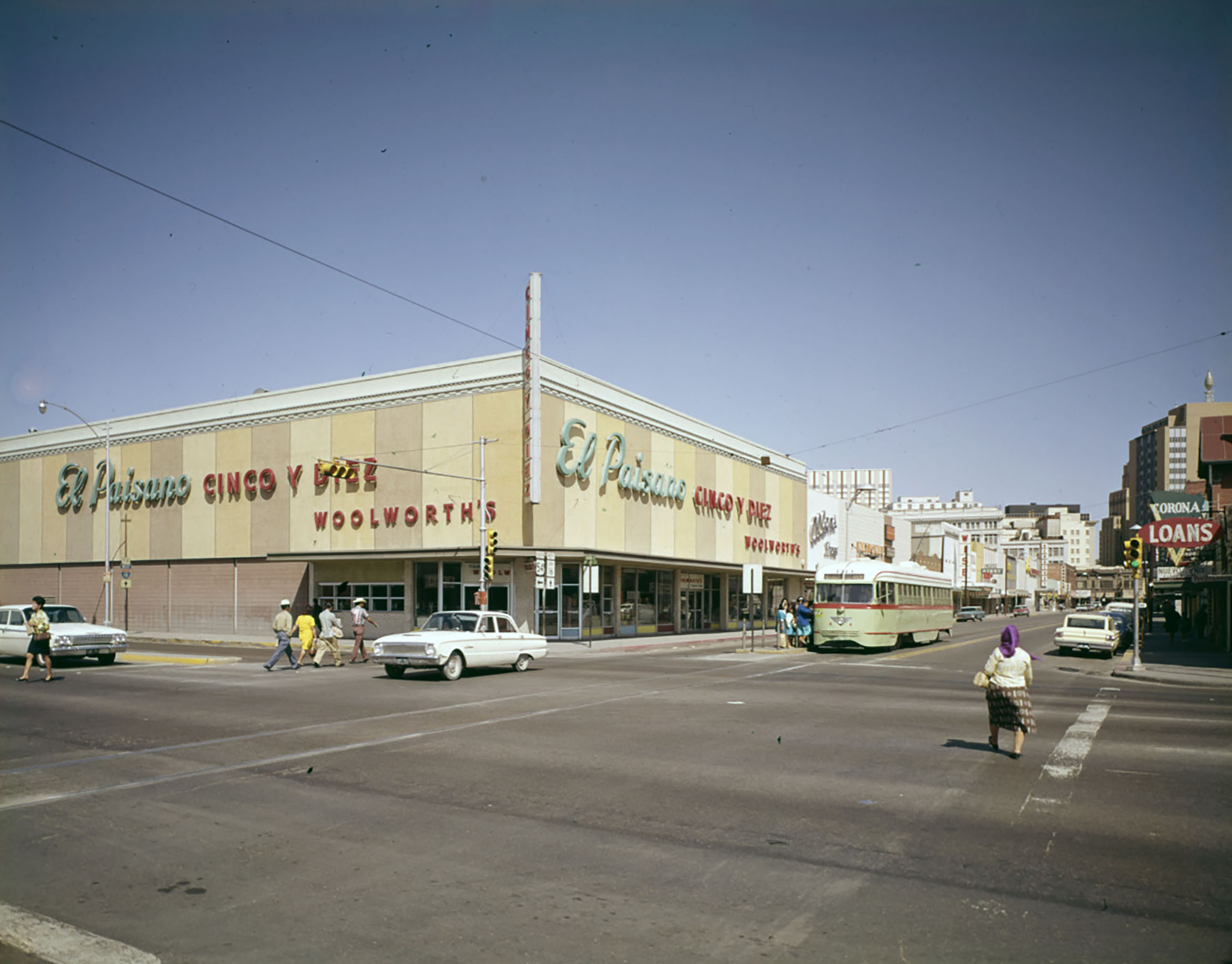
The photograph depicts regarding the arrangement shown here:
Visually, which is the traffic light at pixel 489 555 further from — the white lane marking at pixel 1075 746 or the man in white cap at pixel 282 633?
the white lane marking at pixel 1075 746

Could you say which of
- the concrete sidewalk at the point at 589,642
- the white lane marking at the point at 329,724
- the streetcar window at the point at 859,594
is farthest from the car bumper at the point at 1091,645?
the white lane marking at the point at 329,724

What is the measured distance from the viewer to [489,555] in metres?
34.7

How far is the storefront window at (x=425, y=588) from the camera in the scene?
41844 mm

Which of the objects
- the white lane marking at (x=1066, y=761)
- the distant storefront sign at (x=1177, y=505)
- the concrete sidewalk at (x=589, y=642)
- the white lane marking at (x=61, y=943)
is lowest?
the concrete sidewalk at (x=589, y=642)

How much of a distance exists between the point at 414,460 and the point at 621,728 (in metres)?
29.9

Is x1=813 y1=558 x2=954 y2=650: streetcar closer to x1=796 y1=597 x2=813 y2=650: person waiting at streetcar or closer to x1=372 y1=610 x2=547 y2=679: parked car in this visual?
x1=796 y1=597 x2=813 y2=650: person waiting at streetcar

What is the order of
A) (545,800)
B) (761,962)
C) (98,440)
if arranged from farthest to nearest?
(98,440), (545,800), (761,962)

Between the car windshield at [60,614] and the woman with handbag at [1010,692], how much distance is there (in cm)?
2283

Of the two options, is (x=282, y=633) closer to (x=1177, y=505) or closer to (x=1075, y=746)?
(x=1075, y=746)

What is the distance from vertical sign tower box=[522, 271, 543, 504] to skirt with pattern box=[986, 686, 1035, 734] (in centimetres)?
2761

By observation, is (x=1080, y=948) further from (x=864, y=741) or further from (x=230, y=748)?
(x=230, y=748)

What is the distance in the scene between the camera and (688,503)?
5081cm

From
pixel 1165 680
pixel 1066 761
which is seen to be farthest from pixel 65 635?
pixel 1165 680

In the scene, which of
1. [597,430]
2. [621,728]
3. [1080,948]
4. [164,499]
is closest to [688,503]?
[597,430]
